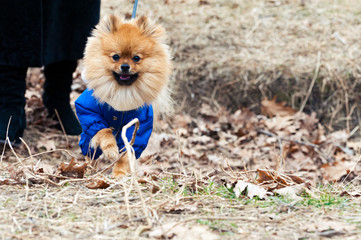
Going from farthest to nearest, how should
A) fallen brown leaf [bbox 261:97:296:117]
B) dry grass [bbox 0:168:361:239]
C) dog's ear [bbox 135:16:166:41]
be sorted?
fallen brown leaf [bbox 261:97:296:117] → dog's ear [bbox 135:16:166:41] → dry grass [bbox 0:168:361:239]

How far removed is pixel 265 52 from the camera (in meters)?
6.03

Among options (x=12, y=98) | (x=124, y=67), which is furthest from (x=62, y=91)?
(x=124, y=67)

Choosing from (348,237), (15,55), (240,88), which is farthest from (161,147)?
(348,237)

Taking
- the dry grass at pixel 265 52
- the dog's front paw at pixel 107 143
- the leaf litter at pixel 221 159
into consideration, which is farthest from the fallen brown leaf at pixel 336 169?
the dog's front paw at pixel 107 143

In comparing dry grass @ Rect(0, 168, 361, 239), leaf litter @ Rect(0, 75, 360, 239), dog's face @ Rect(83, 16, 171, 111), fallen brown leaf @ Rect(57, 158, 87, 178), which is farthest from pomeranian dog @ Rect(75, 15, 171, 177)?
dry grass @ Rect(0, 168, 361, 239)

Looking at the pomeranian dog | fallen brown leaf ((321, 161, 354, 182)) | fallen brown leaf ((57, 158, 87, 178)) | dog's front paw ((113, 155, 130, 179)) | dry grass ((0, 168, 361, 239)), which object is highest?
the pomeranian dog

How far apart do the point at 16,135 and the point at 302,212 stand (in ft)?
8.78

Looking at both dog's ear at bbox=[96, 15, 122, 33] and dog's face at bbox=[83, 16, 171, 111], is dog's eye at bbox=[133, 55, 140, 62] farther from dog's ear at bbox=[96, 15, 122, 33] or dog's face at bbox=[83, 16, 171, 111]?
dog's ear at bbox=[96, 15, 122, 33]

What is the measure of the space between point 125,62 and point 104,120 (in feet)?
1.61

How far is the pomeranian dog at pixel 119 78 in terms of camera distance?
9.58ft

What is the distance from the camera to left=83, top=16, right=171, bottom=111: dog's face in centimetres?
292

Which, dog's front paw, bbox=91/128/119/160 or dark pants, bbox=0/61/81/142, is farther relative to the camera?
dark pants, bbox=0/61/81/142

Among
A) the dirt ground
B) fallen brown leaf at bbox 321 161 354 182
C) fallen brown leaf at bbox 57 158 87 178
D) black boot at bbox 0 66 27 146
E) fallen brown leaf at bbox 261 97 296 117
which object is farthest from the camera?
fallen brown leaf at bbox 261 97 296 117

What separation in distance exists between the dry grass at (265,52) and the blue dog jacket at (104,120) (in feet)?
8.15
